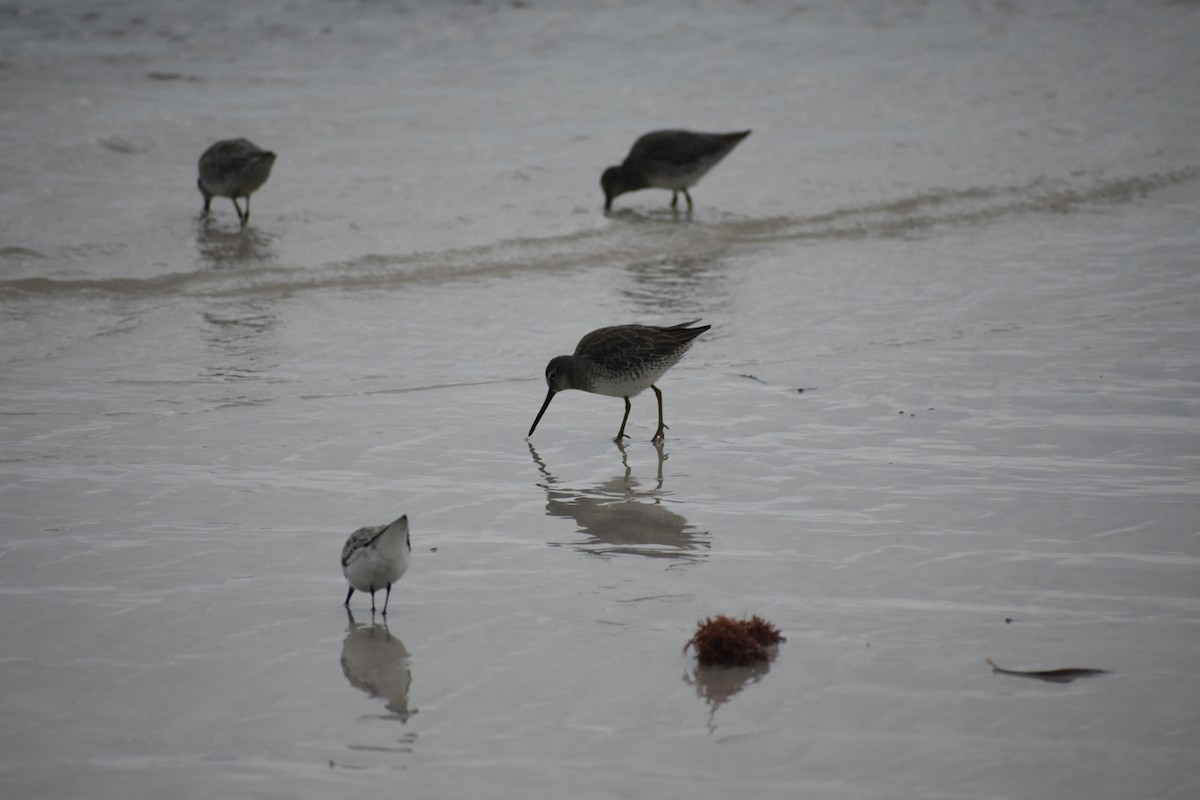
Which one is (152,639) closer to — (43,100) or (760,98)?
(43,100)

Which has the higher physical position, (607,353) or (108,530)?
(607,353)

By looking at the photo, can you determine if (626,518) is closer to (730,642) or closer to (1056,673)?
(730,642)

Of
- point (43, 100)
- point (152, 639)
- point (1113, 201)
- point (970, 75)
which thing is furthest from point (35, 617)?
point (970, 75)

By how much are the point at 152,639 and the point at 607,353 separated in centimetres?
321

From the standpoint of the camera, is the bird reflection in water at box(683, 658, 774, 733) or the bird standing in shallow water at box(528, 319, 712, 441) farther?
the bird standing in shallow water at box(528, 319, 712, 441)

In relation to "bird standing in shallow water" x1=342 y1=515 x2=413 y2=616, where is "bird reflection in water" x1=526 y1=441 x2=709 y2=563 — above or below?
below

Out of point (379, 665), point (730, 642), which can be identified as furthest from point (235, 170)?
point (730, 642)

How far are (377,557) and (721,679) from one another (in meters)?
1.33

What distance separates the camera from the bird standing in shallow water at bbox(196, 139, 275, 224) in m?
13.0

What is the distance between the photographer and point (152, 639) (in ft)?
15.8

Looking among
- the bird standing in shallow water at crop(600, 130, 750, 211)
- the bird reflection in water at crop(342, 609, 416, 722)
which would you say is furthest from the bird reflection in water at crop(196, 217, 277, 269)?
the bird reflection in water at crop(342, 609, 416, 722)

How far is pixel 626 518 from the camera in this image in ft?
20.0

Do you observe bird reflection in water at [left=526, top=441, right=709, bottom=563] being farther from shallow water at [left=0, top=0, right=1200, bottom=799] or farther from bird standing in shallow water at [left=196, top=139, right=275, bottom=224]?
bird standing in shallow water at [left=196, top=139, right=275, bottom=224]

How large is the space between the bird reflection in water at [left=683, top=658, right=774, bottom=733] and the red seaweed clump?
23mm
